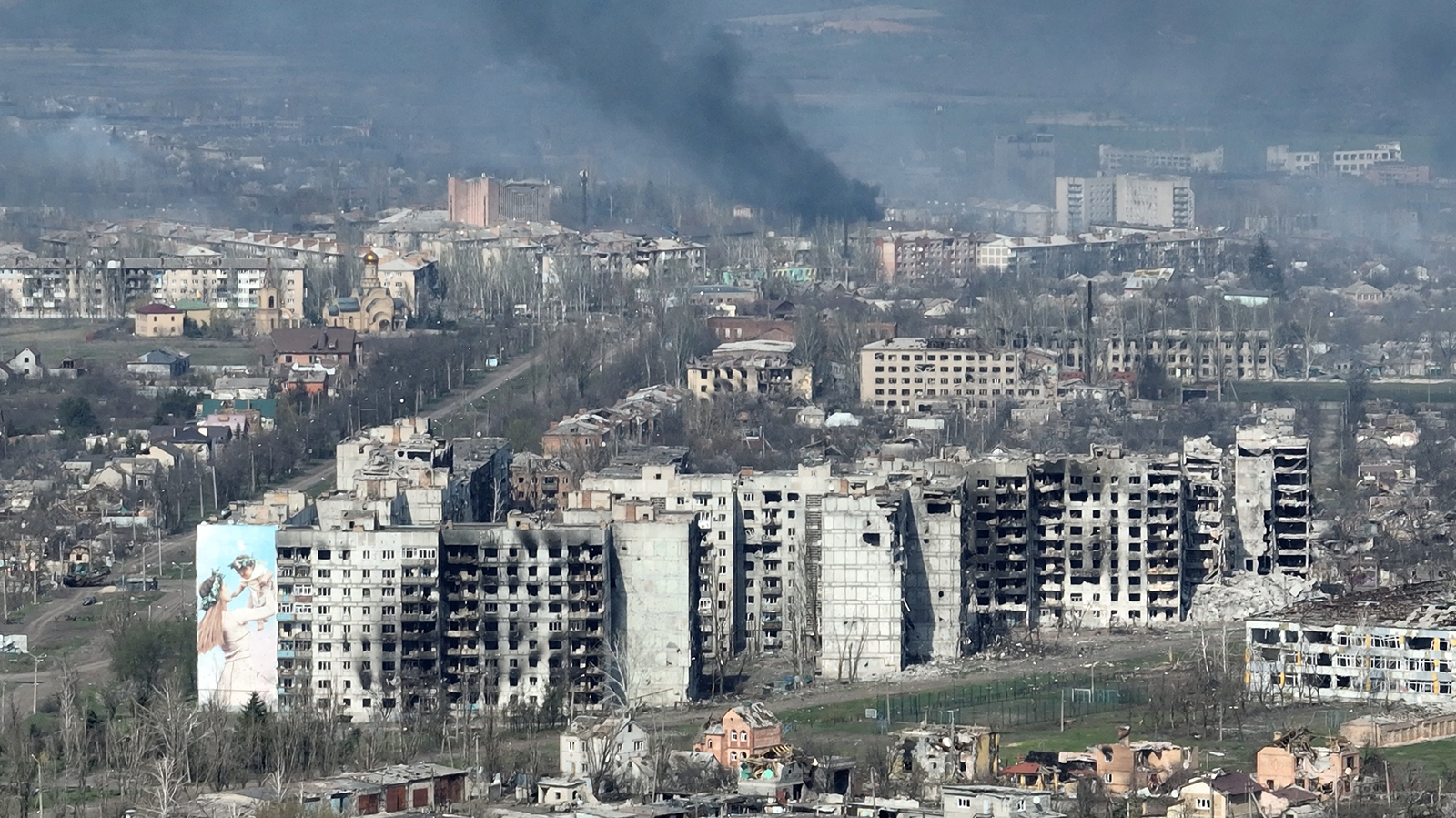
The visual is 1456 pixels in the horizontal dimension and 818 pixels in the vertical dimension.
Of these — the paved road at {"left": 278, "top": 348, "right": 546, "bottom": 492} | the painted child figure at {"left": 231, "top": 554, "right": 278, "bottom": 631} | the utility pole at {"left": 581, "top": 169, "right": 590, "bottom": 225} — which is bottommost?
the painted child figure at {"left": 231, "top": 554, "right": 278, "bottom": 631}

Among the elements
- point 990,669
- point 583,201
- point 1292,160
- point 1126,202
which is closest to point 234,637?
point 990,669

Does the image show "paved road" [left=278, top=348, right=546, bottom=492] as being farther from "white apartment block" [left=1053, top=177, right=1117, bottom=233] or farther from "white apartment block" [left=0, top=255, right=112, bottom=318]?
"white apartment block" [left=1053, top=177, right=1117, bottom=233]

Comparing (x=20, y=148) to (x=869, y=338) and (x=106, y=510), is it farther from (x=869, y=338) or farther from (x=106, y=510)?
(x=106, y=510)

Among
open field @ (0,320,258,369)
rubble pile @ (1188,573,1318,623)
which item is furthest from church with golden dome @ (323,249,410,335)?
rubble pile @ (1188,573,1318,623)

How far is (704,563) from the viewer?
28.9m

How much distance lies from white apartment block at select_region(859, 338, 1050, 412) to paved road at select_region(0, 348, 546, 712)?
7.91 m

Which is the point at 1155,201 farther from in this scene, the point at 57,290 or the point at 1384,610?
the point at 1384,610

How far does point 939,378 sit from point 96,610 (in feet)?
48.9

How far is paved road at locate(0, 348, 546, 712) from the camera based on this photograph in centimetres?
2831

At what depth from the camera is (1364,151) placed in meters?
82.3

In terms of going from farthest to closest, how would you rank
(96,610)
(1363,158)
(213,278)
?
(1363,158), (213,278), (96,610)

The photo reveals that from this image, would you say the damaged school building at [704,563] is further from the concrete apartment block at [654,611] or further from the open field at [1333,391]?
the open field at [1333,391]

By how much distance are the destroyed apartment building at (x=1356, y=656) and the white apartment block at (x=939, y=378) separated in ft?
52.0

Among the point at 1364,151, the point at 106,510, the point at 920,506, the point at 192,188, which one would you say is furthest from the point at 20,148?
the point at 920,506
